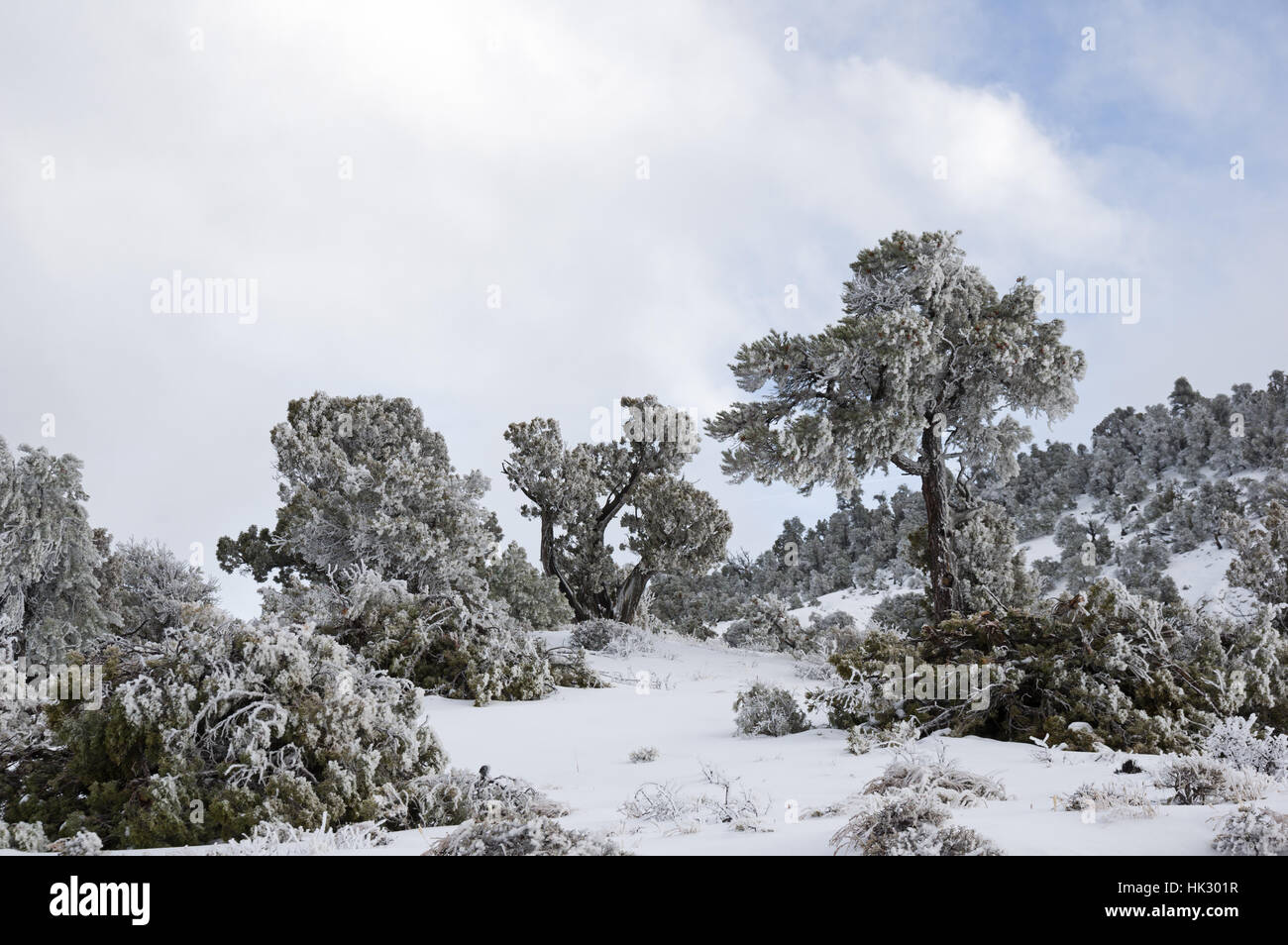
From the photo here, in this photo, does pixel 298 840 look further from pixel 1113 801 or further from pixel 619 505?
pixel 619 505

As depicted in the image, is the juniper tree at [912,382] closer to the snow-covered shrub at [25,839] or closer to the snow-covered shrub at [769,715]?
the snow-covered shrub at [769,715]

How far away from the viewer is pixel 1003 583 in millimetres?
14383

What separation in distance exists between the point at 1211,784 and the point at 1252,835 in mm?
1135

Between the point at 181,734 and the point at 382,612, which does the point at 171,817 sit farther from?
the point at 382,612

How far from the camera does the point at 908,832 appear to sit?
2.89 m

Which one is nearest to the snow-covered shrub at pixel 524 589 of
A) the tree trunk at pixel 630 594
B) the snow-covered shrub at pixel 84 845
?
the tree trunk at pixel 630 594

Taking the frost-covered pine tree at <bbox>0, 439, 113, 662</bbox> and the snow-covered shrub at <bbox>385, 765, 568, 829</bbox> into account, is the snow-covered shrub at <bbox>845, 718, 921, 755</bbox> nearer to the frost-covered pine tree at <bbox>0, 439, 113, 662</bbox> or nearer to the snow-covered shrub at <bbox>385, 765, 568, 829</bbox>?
the snow-covered shrub at <bbox>385, 765, 568, 829</bbox>

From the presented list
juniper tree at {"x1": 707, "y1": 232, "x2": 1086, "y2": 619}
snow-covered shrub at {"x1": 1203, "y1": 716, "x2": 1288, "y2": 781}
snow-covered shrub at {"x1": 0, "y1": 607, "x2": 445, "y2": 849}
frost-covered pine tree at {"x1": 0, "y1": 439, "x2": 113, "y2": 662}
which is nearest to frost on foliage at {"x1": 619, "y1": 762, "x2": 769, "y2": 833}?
snow-covered shrub at {"x1": 0, "y1": 607, "x2": 445, "y2": 849}

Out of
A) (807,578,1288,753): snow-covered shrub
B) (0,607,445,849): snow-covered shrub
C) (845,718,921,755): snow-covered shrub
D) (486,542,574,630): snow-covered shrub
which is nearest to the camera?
(0,607,445,849): snow-covered shrub

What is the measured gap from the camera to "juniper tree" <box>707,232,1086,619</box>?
42.5 feet

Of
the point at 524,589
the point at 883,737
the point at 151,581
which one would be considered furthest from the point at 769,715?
the point at 151,581

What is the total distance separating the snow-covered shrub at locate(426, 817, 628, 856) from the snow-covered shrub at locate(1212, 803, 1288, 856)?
2031 millimetres
